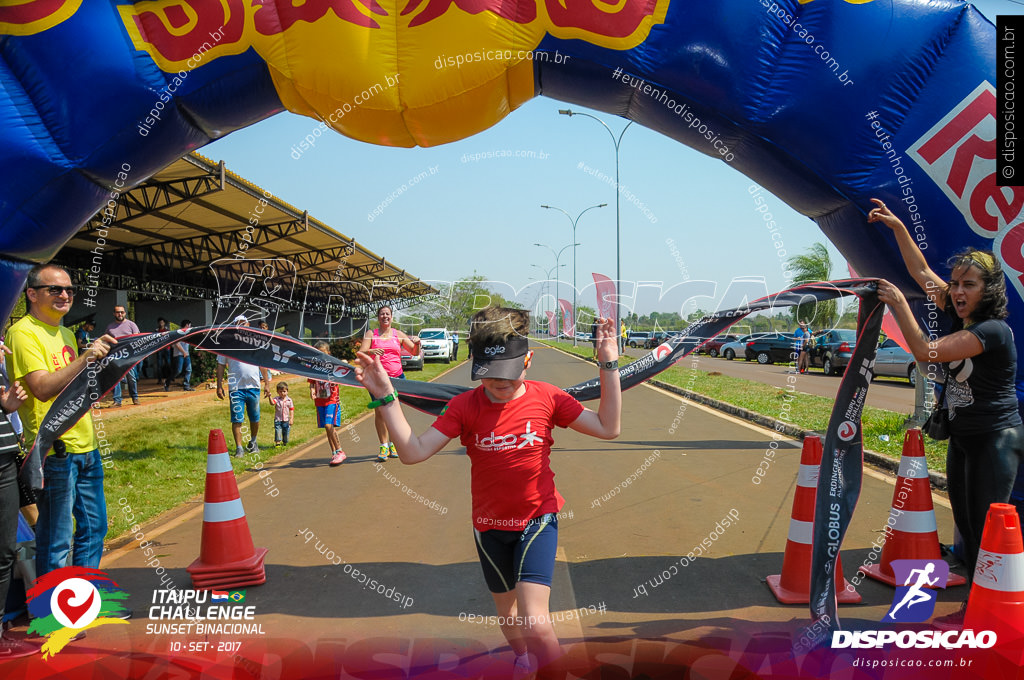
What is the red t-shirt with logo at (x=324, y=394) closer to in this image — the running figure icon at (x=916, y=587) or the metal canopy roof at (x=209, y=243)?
the metal canopy roof at (x=209, y=243)

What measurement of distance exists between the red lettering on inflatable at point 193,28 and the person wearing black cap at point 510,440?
269 centimetres

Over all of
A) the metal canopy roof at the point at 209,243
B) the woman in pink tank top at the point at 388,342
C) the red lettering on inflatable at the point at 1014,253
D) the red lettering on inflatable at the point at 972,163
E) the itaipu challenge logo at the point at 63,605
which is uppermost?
the metal canopy roof at the point at 209,243

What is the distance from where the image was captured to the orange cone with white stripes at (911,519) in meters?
4.07

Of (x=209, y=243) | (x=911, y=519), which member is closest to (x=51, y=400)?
(x=911, y=519)

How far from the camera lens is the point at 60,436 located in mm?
3365

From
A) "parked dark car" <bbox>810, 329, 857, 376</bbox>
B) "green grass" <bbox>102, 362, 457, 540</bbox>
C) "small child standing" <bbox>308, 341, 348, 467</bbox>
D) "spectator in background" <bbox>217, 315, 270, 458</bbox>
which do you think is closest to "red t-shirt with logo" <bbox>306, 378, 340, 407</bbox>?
"small child standing" <bbox>308, 341, 348, 467</bbox>

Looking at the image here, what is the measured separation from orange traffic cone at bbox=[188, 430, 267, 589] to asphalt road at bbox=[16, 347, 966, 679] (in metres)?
0.16

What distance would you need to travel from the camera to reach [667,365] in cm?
372

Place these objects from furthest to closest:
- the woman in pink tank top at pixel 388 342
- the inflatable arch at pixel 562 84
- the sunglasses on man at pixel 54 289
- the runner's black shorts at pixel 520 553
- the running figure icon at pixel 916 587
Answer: the woman in pink tank top at pixel 388 342 → the inflatable arch at pixel 562 84 → the running figure icon at pixel 916 587 → the sunglasses on man at pixel 54 289 → the runner's black shorts at pixel 520 553

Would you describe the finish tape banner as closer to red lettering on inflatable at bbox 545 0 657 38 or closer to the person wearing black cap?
the person wearing black cap

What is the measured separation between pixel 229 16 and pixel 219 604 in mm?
3687

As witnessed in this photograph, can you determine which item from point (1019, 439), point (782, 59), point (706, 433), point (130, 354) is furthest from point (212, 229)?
point (1019, 439)

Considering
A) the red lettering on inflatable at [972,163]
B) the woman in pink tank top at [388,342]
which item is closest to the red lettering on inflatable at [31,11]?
the woman in pink tank top at [388,342]

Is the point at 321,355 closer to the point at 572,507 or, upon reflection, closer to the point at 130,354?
the point at 130,354
